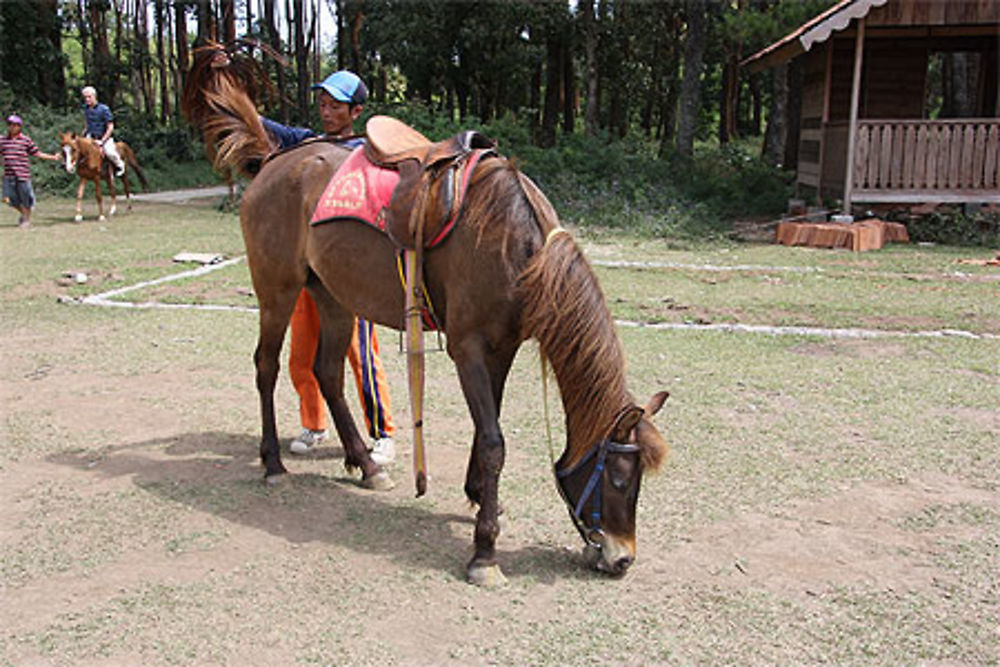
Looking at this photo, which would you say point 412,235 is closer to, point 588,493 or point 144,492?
point 588,493

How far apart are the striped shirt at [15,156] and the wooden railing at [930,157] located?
45.9ft

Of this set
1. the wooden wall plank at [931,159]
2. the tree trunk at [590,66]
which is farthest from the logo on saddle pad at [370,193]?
the tree trunk at [590,66]

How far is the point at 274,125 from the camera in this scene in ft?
17.0

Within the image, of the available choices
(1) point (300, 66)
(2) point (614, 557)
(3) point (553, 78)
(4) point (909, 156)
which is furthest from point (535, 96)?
(2) point (614, 557)

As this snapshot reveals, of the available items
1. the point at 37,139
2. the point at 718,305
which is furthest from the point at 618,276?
the point at 37,139

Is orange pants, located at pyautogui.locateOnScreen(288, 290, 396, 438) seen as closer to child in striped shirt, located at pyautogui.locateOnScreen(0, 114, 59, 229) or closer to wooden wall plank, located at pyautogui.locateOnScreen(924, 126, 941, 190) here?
child in striped shirt, located at pyautogui.locateOnScreen(0, 114, 59, 229)

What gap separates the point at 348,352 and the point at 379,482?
2.71 feet

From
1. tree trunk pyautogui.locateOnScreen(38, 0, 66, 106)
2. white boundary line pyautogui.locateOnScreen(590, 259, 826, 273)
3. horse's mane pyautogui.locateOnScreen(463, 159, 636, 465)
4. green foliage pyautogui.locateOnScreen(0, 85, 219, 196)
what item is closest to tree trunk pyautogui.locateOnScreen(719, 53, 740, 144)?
green foliage pyautogui.locateOnScreen(0, 85, 219, 196)

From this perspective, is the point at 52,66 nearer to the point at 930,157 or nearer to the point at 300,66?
the point at 300,66

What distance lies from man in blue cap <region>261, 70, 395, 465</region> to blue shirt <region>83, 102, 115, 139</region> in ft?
41.9

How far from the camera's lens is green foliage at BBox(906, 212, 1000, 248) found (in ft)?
45.3

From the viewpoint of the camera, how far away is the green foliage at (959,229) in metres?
13.8

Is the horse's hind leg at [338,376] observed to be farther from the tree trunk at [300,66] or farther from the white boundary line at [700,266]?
the tree trunk at [300,66]

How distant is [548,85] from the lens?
31.7 meters
